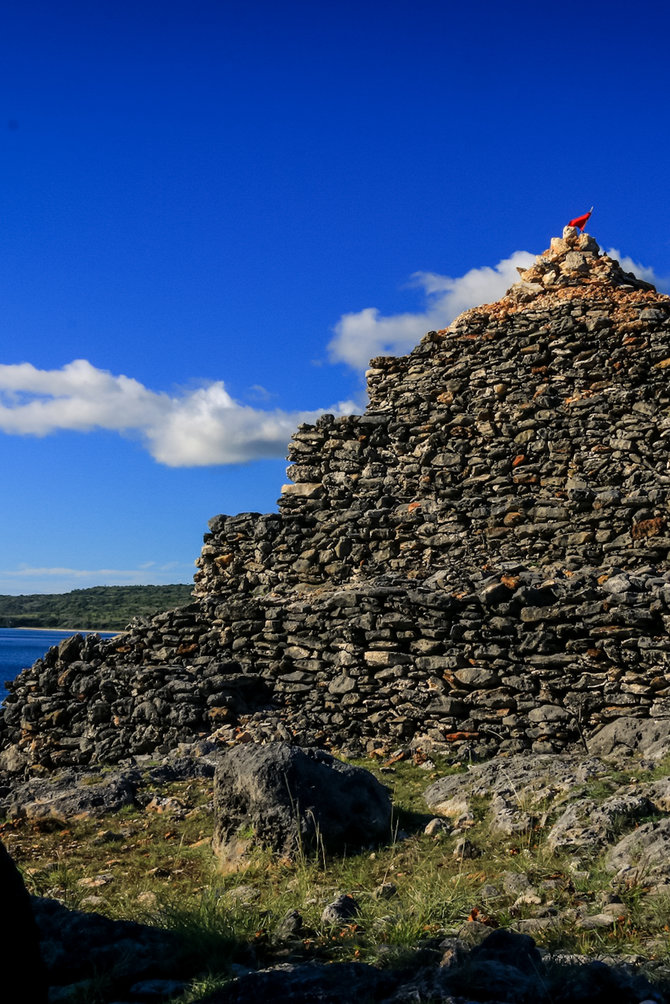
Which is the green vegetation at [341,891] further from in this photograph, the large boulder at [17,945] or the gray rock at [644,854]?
the large boulder at [17,945]

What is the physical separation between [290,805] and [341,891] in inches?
37.7

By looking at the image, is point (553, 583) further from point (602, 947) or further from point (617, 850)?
point (602, 947)

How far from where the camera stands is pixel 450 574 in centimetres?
1038

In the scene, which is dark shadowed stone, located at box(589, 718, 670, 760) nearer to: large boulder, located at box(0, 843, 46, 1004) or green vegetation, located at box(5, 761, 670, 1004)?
green vegetation, located at box(5, 761, 670, 1004)

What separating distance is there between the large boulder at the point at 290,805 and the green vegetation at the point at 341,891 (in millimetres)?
150

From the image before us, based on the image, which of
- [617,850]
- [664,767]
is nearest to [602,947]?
[617,850]

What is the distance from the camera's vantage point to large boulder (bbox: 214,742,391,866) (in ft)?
19.0

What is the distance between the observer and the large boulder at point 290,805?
5.80 metres

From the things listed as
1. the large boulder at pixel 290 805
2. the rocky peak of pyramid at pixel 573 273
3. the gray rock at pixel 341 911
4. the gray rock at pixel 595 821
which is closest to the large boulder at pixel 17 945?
the gray rock at pixel 341 911

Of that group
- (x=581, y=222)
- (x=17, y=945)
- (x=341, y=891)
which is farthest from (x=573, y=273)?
(x=17, y=945)

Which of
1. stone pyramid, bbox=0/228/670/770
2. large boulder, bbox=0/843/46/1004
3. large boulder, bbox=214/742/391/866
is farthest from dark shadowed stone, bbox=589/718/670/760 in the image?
large boulder, bbox=0/843/46/1004

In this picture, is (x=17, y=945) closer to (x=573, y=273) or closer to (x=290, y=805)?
(x=290, y=805)

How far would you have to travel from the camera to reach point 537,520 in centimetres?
1139

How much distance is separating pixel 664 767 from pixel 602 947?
126 inches
